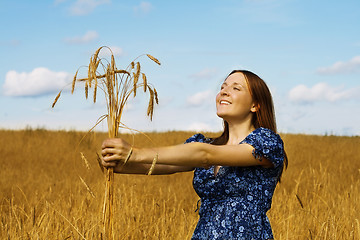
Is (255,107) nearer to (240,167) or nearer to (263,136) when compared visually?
(263,136)

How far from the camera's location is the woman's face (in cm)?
229

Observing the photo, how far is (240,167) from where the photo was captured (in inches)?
87.0

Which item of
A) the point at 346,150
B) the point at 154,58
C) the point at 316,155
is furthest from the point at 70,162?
the point at 154,58

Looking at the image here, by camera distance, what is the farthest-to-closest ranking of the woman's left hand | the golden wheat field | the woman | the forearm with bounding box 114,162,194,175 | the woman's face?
the golden wheat field → the woman's face → the woman → the forearm with bounding box 114,162,194,175 → the woman's left hand

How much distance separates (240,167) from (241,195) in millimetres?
148

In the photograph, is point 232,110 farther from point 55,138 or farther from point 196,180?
point 55,138

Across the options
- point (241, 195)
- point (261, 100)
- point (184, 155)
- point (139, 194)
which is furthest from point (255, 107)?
point (139, 194)

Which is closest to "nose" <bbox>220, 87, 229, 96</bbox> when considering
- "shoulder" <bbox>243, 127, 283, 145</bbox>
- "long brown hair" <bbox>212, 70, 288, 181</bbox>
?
"long brown hair" <bbox>212, 70, 288, 181</bbox>

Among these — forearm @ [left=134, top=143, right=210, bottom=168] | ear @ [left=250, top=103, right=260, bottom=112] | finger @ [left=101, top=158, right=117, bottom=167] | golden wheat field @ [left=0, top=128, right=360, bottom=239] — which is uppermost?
ear @ [left=250, top=103, right=260, bottom=112]

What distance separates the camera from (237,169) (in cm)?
221

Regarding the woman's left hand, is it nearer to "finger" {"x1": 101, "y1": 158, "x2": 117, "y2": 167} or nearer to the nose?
"finger" {"x1": 101, "y1": 158, "x2": 117, "y2": 167}

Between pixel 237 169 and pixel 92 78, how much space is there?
3.09 feet

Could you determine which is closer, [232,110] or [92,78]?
[92,78]

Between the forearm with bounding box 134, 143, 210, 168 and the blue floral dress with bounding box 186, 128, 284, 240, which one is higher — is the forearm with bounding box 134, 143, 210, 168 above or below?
above
